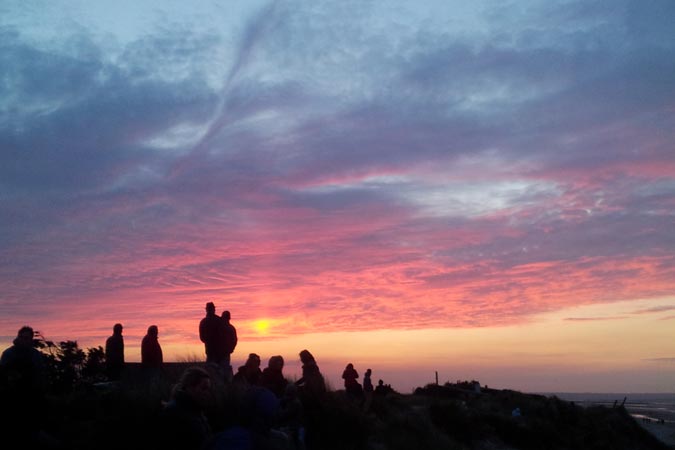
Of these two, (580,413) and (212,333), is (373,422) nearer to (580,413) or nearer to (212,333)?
(212,333)

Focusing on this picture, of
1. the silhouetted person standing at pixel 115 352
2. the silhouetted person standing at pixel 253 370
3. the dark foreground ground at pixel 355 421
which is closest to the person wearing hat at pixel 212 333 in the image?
the dark foreground ground at pixel 355 421

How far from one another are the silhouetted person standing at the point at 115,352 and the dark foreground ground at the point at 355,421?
366 millimetres

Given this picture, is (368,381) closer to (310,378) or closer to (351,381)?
(351,381)

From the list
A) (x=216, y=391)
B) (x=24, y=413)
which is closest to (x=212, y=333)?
(x=216, y=391)

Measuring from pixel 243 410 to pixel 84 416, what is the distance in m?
6.10

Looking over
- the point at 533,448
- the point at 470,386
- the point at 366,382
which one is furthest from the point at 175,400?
the point at 470,386

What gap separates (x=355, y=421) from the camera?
50.5 feet

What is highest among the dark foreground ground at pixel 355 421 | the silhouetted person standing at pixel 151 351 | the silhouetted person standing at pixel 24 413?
the silhouetted person standing at pixel 151 351

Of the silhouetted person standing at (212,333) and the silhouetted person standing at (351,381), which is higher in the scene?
the silhouetted person standing at (212,333)

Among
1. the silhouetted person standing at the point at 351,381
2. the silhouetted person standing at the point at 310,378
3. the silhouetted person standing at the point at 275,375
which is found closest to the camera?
the silhouetted person standing at the point at 275,375

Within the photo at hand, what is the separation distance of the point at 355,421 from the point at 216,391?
177 inches

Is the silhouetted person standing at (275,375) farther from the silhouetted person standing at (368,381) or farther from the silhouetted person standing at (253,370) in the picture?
the silhouetted person standing at (368,381)

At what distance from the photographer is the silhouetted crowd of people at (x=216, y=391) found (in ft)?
20.2

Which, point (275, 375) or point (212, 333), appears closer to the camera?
point (275, 375)
